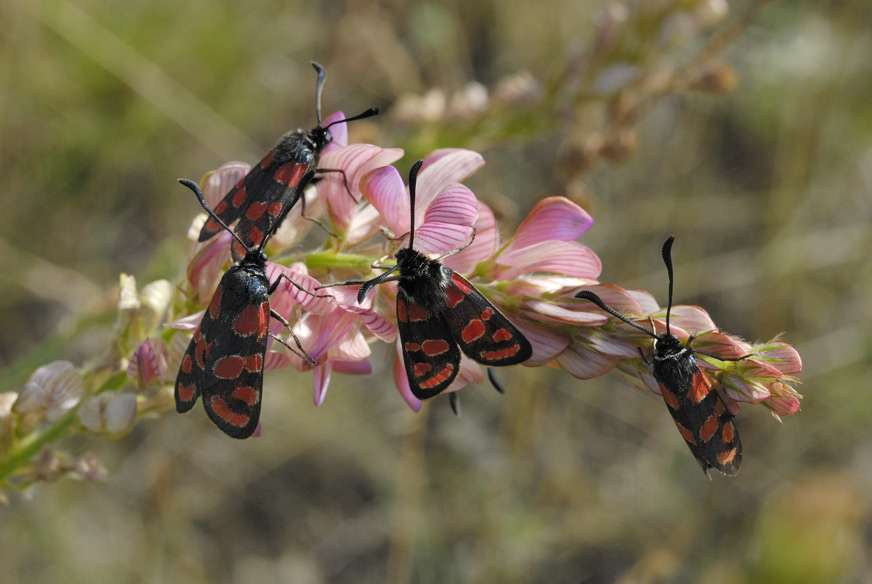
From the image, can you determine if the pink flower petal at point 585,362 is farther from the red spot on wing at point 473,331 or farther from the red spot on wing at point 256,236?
the red spot on wing at point 256,236

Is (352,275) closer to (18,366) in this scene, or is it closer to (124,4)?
(18,366)

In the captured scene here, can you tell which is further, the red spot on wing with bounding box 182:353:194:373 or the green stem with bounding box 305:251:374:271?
the green stem with bounding box 305:251:374:271

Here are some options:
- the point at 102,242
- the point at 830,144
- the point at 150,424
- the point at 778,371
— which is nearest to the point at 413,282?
the point at 778,371

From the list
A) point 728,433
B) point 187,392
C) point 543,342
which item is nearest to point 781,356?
point 728,433

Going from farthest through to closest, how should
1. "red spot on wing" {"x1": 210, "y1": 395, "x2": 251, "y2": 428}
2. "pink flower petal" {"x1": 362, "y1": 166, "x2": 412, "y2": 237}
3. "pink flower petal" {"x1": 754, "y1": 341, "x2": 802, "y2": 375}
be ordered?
"pink flower petal" {"x1": 362, "y1": 166, "x2": 412, "y2": 237} < "red spot on wing" {"x1": 210, "y1": 395, "x2": 251, "y2": 428} < "pink flower petal" {"x1": 754, "y1": 341, "x2": 802, "y2": 375}

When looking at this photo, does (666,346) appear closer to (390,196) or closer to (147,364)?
(390,196)

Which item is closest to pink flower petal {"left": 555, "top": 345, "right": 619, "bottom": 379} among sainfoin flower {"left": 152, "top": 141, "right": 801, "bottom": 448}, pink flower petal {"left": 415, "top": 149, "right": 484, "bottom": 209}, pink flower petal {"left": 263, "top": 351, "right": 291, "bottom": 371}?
sainfoin flower {"left": 152, "top": 141, "right": 801, "bottom": 448}

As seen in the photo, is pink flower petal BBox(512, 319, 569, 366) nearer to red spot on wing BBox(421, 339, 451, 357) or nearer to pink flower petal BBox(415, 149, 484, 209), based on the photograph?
red spot on wing BBox(421, 339, 451, 357)
